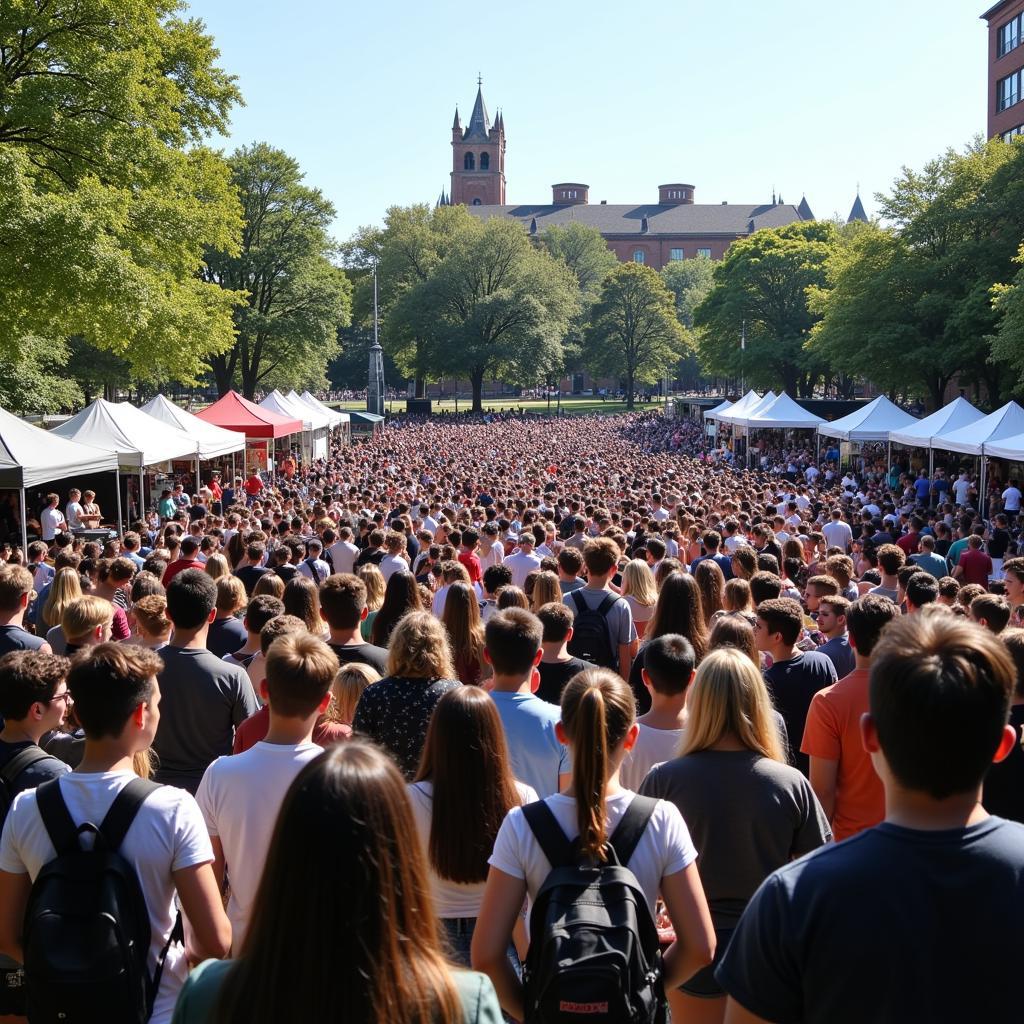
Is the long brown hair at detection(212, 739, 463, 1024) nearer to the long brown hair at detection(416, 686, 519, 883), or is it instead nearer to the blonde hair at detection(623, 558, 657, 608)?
the long brown hair at detection(416, 686, 519, 883)

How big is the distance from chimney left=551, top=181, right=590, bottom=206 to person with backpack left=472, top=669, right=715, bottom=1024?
159 m

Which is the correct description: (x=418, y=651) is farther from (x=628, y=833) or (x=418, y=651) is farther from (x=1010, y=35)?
(x=1010, y=35)

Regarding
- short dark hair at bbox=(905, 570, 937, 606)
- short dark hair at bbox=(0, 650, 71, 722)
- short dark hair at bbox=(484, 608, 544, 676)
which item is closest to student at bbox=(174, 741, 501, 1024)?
short dark hair at bbox=(0, 650, 71, 722)

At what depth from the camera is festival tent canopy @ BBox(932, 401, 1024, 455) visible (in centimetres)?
2130

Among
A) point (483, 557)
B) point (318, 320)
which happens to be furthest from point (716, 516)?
point (318, 320)

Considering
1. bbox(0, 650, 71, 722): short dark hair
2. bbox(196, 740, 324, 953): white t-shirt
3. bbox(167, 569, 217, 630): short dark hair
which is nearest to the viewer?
bbox(196, 740, 324, 953): white t-shirt

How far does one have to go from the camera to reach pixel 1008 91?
173 ft

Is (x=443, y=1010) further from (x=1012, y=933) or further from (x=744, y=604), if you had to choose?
(x=744, y=604)

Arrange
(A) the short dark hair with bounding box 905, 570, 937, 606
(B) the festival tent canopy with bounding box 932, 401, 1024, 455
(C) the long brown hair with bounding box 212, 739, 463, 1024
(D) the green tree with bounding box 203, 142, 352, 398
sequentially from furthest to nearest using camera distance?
(D) the green tree with bounding box 203, 142, 352, 398 < (B) the festival tent canopy with bounding box 932, 401, 1024, 455 < (A) the short dark hair with bounding box 905, 570, 937, 606 < (C) the long brown hair with bounding box 212, 739, 463, 1024

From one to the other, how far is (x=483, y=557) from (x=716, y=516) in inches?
154

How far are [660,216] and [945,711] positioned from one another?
15555 cm

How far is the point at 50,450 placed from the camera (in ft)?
52.5

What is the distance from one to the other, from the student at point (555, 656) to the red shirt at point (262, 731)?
141 centimetres

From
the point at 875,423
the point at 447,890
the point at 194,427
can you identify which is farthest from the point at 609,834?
the point at 875,423
